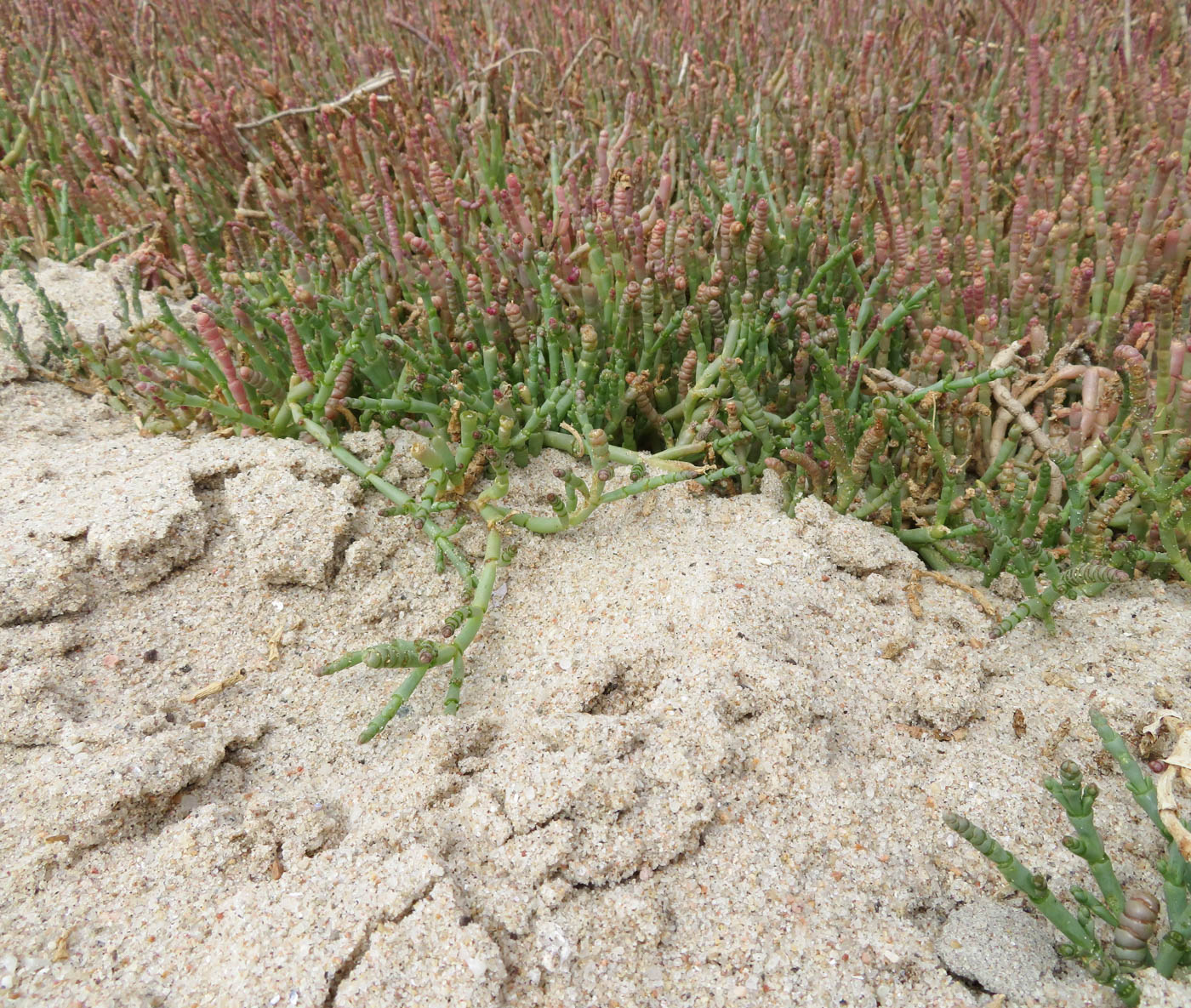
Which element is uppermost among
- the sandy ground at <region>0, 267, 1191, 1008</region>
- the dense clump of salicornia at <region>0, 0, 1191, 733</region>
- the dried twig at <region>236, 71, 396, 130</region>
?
the dried twig at <region>236, 71, 396, 130</region>

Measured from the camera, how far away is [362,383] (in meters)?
2.37

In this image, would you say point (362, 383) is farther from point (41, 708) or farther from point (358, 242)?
point (41, 708)

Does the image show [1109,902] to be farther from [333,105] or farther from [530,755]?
[333,105]

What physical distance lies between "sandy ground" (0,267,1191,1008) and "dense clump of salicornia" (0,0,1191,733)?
0.52 ft

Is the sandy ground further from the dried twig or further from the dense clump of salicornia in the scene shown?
the dried twig

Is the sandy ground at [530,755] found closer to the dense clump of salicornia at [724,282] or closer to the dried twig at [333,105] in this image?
the dense clump of salicornia at [724,282]

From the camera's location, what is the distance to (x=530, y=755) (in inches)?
61.8

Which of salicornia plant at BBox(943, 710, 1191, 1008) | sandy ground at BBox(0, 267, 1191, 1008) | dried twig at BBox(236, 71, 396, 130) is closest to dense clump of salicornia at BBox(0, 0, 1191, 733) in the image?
dried twig at BBox(236, 71, 396, 130)

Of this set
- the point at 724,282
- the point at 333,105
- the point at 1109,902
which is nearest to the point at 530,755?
the point at 1109,902

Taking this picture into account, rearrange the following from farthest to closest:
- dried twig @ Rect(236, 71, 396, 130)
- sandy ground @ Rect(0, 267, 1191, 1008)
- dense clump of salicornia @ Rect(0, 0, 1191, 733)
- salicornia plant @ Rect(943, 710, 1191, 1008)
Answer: dried twig @ Rect(236, 71, 396, 130) < dense clump of salicornia @ Rect(0, 0, 1191, 733) < sandy ground @ Rect(0, 267, 1191, 1008) < salicornia plant @ Rect(943, 710, 1191, 1008)

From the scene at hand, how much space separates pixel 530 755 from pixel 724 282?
1377mm

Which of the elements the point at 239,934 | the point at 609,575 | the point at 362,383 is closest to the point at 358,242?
the point at 362,383

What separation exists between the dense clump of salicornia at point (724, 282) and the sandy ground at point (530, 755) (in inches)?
6.2

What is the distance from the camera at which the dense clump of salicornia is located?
196cm
